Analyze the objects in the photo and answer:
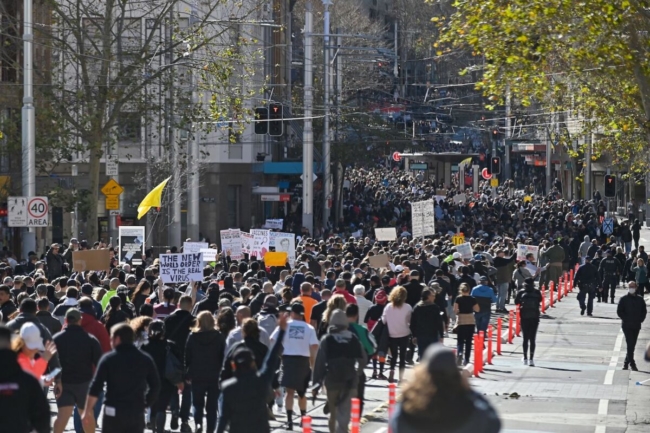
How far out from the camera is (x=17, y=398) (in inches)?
352

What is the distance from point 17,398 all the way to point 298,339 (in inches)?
235

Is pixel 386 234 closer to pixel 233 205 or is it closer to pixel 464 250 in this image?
pixel 464 250

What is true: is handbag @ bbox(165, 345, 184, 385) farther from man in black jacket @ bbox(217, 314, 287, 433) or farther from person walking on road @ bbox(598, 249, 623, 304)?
person walking on road @ bbox(598, 249, 623, 304)

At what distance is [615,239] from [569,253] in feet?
20.3

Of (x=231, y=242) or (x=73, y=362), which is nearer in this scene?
(x=73, y=362)

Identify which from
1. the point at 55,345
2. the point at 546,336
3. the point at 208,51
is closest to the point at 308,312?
the point at 55,345

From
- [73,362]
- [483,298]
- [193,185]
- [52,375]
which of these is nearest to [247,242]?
[483,298]

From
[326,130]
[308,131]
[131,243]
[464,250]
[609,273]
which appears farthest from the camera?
[326,130]

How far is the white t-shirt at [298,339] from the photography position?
48.0 ft

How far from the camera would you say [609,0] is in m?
21.3

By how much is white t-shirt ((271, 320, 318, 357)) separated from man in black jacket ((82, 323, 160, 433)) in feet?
12.1

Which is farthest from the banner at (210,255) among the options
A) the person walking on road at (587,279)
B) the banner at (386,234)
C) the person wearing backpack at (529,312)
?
the banner at (386,234)

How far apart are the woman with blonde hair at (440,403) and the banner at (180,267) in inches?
544

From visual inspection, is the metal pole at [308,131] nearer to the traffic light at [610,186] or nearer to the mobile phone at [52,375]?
the traffic light at [610,186]
